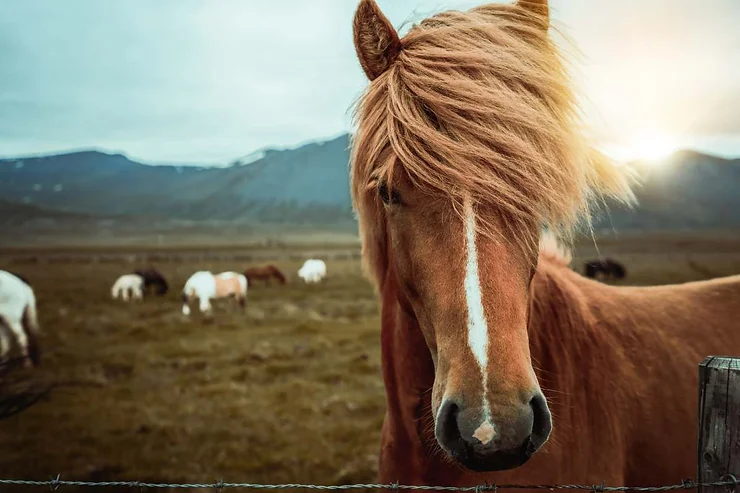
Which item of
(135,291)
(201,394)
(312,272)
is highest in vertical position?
(312,272)

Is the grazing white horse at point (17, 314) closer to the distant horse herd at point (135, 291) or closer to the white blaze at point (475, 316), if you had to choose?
the distant horse herd at point (135, 291)

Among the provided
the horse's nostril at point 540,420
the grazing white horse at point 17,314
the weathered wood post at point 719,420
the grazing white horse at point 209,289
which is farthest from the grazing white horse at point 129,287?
the weathered wood post at point 719,420

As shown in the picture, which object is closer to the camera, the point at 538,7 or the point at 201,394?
the point at 538,7

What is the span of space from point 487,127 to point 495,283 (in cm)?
53

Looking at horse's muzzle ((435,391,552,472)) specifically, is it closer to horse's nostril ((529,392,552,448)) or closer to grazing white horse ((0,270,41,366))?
horse's nostril ((529,392,552,448))

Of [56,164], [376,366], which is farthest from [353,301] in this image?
[56,164]

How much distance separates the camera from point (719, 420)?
3.92ft

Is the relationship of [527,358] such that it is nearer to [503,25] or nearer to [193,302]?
[503,25]

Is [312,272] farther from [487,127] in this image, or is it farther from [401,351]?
[487,127]

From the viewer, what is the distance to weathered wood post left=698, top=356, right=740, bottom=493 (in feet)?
3.82

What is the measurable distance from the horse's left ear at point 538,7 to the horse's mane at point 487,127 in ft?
0.12

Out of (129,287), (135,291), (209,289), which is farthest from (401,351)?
(129,287)

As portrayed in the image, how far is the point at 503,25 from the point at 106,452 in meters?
6.89

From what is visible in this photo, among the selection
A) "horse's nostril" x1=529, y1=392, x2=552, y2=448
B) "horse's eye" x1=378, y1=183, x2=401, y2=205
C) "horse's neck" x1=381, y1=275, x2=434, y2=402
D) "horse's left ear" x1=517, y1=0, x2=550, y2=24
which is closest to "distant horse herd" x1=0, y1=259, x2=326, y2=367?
"horse's neck" x1=381, y1=275, x2=434, y2=402
